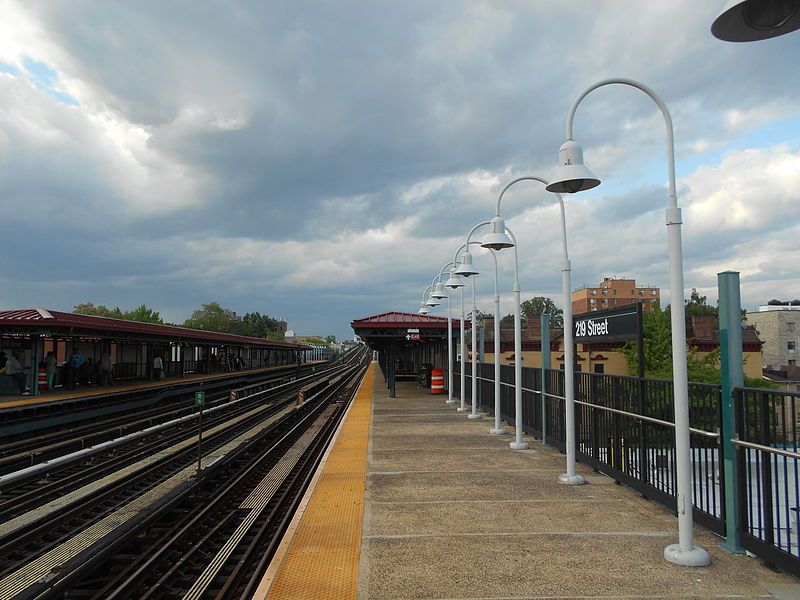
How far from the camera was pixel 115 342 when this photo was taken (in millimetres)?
25031

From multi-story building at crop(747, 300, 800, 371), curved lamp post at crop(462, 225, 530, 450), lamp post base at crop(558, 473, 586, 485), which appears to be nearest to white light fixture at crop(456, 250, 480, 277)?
curved lamp post at crop(462, 225, 530, 450)

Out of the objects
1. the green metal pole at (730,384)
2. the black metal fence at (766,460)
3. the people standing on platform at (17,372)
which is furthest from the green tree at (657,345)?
the people standing on platform at (17,372)

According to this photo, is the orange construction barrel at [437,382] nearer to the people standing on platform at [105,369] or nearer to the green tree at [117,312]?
the people standing on platform at [105,369]

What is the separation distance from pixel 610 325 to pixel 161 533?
663 centimetres

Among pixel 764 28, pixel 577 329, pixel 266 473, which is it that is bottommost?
pixel 266 473

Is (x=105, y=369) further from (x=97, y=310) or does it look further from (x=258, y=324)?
(x=258, y=324)

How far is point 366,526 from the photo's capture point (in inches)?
237

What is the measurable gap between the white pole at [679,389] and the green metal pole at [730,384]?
0.37 metres

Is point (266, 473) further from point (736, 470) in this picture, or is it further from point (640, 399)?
point (736, 470)

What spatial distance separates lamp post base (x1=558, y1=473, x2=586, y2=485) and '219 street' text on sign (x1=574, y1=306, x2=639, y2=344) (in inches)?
75.9

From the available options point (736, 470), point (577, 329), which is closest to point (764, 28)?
point (736, 470)

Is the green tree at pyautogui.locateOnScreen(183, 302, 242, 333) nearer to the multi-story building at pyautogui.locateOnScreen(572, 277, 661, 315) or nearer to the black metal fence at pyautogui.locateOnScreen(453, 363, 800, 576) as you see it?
the multi-story building at pyautogui.locateOnScreen(572, 277, 661, 315)

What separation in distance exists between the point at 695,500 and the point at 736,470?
0.98 metres

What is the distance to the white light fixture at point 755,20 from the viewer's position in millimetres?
3725
